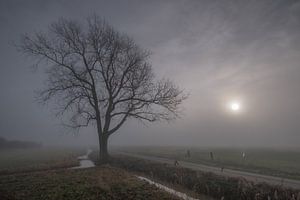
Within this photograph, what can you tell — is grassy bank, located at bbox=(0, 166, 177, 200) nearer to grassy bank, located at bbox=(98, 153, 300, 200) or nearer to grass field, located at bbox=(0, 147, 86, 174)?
grassy bank, located at bbox=(98, 153, 300, 200)

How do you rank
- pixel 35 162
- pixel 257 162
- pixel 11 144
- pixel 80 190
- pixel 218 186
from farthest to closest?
pixel 11 144, pixel 35 162, pixel 257 162, pixel 218 186, pixel 80 190

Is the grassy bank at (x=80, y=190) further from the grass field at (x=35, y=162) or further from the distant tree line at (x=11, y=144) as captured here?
the distant tree line at (x=11, y=144)

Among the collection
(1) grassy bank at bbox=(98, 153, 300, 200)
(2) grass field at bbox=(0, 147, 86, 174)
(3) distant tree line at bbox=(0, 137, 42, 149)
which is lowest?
(1) grassy bank at bbox=(98, 153, 300, 200)

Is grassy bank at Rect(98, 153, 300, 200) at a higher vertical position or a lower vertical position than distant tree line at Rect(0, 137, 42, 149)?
lower

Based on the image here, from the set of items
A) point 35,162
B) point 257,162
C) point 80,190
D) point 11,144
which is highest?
point 11,144

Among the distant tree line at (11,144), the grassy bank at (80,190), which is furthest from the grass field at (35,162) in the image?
the distant tree line at (11,144)

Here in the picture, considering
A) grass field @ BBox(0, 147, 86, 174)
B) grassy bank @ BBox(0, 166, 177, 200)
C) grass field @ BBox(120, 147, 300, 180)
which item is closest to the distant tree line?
grass field @ BBox(0, 147, 86, 174)

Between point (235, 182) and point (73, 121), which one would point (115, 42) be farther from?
point (235, 182)

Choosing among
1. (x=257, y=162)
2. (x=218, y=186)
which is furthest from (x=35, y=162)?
(x=257, y=162)

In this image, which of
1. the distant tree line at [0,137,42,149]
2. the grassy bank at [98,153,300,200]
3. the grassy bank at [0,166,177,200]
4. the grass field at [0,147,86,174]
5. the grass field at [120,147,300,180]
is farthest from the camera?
the distant tree line at [0,137,42,149]

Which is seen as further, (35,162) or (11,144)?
(11,144)

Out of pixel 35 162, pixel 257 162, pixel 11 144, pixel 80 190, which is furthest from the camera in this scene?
pixel 11 144

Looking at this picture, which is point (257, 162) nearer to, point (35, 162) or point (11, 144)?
point (35, 162)

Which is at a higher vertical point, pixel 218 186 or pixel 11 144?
pixel 11 144
